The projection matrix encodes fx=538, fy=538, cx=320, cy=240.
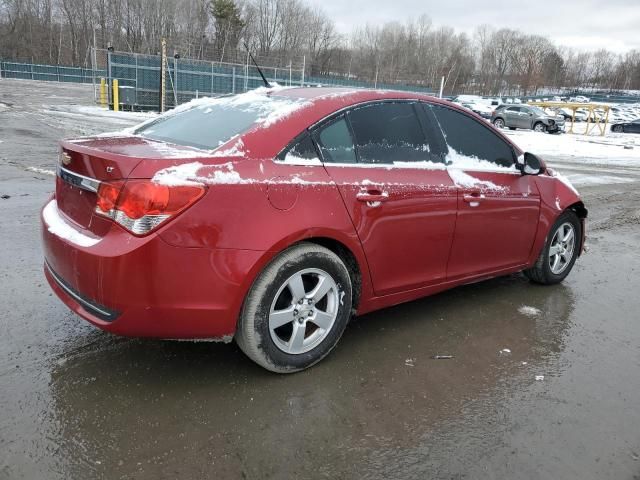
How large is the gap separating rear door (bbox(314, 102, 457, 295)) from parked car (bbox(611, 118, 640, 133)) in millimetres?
37251

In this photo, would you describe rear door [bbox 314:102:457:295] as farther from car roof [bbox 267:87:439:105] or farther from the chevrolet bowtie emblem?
the chevrolet bowtie emblem

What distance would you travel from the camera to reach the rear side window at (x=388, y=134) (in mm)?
3361

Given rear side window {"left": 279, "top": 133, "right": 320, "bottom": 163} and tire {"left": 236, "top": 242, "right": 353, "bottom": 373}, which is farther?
rear side window {"left": 279, "top": 133, "right": 320, "bottom": 163}

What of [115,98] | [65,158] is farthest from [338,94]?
[115,98]

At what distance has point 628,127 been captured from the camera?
3509 centimetres

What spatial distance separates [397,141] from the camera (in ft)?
11.6

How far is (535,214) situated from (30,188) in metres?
6.48

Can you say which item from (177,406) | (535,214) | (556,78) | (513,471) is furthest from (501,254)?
(556,78)

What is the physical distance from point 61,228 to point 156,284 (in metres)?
0.78

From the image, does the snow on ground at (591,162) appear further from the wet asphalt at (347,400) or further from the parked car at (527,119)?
the parked car at (527,119)

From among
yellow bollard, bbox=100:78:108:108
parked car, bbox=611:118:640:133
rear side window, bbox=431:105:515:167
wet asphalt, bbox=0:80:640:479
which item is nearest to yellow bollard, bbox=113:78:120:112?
yellow bollard, bbox=100:78:108:108

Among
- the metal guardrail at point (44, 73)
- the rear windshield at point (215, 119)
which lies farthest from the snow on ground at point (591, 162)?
the metal guardrail at point (44, 73)

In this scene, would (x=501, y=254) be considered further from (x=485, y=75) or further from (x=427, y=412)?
(x=485, y=75)

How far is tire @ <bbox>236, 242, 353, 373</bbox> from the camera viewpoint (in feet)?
9.32
